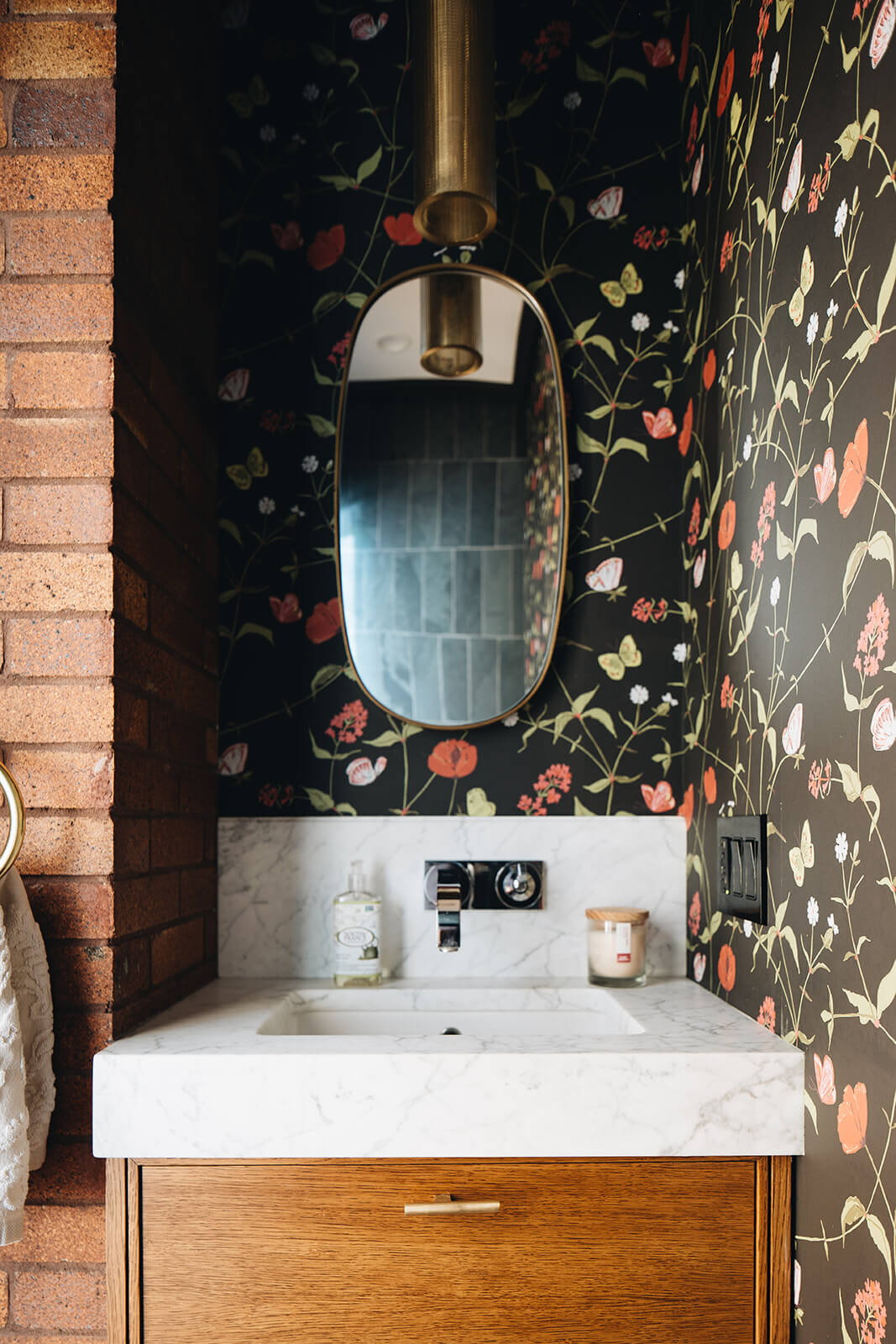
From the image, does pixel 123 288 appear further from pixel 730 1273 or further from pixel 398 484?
pixel 730 1273

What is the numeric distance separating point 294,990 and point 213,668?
1.77 feet

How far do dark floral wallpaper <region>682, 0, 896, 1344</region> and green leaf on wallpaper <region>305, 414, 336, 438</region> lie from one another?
0.63 metres

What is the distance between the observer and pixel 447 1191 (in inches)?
44.9

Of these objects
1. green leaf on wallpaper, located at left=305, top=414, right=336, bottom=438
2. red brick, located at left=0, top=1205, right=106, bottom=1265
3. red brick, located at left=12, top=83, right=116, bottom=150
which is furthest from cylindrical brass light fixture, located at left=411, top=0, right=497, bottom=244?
red brick, located at left=0, top=1205, right=106, bottom=1265

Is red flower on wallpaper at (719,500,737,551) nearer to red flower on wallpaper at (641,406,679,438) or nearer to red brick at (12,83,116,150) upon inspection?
red flower on wallpaper at (641,406,679,438)

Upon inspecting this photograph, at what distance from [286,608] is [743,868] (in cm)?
86

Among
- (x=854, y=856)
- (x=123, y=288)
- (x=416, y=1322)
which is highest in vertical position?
(x=123, y=288)

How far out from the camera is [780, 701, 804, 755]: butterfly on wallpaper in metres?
1.14

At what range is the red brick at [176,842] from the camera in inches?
54.5

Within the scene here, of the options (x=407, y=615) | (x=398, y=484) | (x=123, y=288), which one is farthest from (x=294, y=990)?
(x=123, y=288)

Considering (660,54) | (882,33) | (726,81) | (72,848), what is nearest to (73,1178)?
(72,848)

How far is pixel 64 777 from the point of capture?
1218mm

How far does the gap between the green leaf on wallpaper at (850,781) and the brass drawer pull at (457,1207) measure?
0.61m

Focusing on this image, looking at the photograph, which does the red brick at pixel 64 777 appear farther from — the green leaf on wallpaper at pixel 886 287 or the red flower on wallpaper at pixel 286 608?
the green leaf on wallpaper at pixel 886 287
